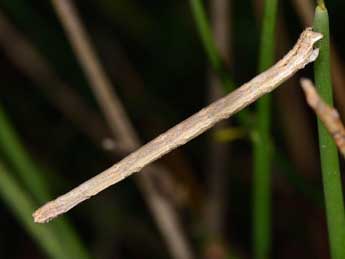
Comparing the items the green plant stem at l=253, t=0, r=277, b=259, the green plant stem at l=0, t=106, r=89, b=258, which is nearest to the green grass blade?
the green plant stem at l=0, t=106, r=89, b=258

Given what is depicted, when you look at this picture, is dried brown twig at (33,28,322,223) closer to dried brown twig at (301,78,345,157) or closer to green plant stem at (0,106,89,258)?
dried brown twig at (301,78,345,157)

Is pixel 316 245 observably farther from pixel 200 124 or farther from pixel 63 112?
pixel 200 124

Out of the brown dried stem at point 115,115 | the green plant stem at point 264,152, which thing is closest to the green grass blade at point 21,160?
the brown dried stem at point 115,115

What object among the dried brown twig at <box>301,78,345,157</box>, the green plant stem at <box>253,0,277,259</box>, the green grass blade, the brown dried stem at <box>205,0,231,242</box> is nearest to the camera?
the dried brown twig at <box>301,78,345,157</box>

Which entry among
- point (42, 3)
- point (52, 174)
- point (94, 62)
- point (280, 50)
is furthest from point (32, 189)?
point (42, 3)

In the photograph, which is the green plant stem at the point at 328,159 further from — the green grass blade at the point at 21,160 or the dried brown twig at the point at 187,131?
the green grass blade at the point at 21,160

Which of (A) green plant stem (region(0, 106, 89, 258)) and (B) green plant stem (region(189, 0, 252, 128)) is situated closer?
(B) green plant stem (region(189, 0, 252, 128))
